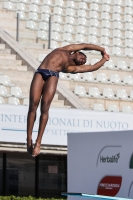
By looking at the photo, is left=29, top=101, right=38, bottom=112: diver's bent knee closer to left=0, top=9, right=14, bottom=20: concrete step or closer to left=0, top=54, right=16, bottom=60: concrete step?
left=0, top=54, right=16, bottom=60: concrete step

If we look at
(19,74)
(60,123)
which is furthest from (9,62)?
(60,123)

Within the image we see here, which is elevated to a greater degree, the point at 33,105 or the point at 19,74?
the point at 33,105

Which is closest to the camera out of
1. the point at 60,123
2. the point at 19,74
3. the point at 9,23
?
the point at 60,123

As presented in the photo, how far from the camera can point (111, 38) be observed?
2616 centimetres

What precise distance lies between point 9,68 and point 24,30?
3487 millimetres

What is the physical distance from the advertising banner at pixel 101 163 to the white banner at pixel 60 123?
7.10m

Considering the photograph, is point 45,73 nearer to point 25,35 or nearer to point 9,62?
point 9,62

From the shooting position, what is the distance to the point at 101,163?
407 inches

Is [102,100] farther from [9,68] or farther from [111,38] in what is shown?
[111,38]

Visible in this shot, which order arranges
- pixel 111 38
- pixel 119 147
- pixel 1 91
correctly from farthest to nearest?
pixel 111 38 → pixel 1 91 → pixel 119 147

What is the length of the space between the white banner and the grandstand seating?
1638 mm

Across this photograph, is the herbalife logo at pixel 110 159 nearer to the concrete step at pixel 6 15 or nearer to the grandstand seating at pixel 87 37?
the grandstand seating at pixel 87 37

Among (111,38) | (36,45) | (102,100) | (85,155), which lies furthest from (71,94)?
(85,155)

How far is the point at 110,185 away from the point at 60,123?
8332 millimetres
